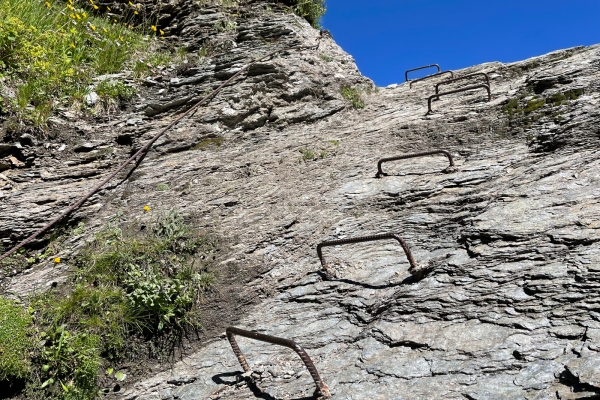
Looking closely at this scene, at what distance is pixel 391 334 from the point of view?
3.00 meters

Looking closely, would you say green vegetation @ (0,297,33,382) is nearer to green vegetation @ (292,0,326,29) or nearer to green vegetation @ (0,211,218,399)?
green vegetation @ (0,211,218,399)

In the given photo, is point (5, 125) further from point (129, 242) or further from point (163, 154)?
point (129, 242)

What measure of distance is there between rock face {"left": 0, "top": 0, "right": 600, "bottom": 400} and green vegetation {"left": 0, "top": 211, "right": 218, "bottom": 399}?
353 mm

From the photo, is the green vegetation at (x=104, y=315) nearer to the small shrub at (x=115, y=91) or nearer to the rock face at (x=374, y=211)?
the rock face at (x=374, y=211)

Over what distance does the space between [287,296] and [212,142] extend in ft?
11.9

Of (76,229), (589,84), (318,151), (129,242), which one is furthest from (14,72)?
(589,84)

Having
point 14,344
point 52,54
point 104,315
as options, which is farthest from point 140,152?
point 14,344

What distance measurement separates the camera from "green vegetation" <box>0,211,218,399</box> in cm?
369

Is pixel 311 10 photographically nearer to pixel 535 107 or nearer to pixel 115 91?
pixel 115 91

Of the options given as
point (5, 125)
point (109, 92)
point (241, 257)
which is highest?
point (109, 92)

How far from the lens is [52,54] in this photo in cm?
759

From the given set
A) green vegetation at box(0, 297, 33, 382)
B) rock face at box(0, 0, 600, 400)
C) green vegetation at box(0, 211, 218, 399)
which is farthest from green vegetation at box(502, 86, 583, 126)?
green vegetation at box(0, 297, 33, 382)

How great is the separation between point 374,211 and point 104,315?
2777 millimetres

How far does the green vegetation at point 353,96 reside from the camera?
774cm
